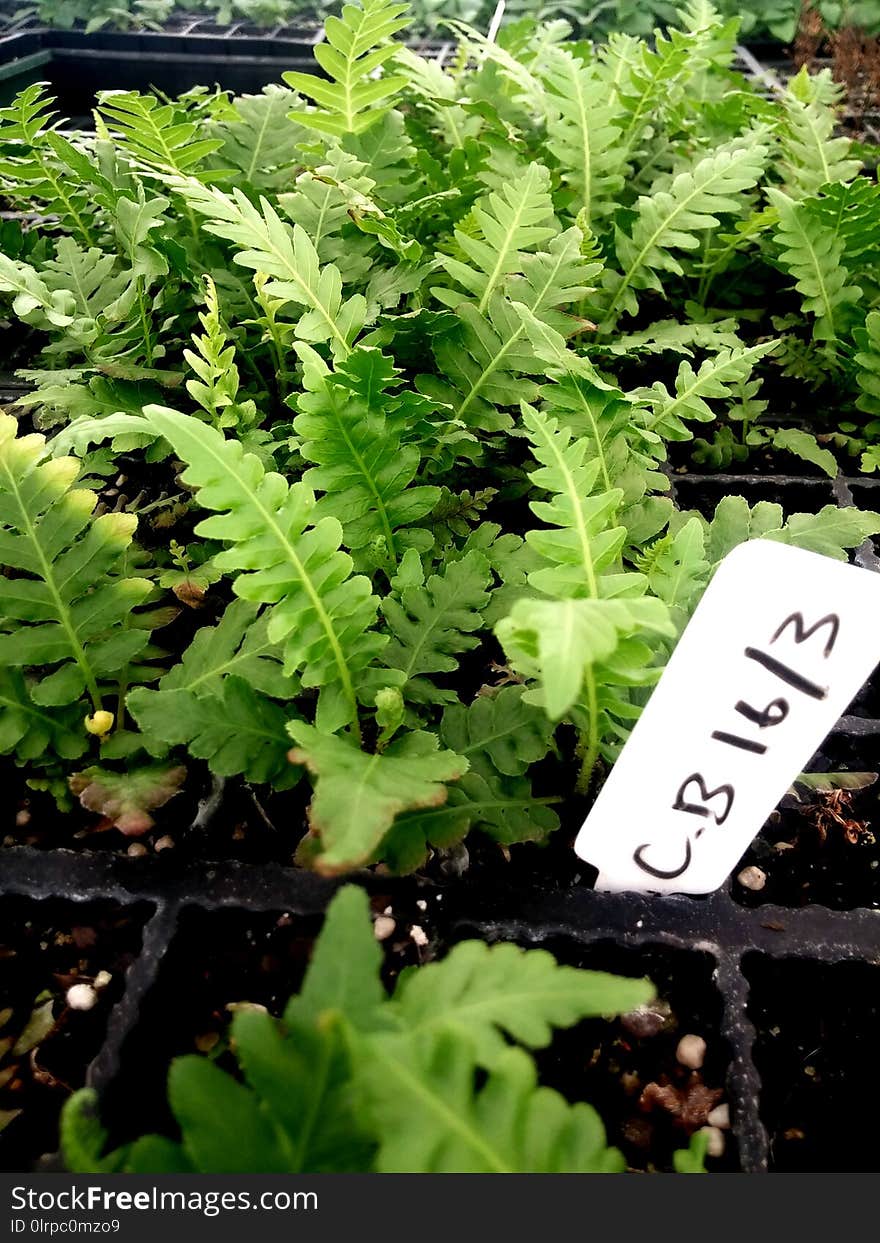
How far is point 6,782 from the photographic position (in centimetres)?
94

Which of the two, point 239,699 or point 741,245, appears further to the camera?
point 741,245

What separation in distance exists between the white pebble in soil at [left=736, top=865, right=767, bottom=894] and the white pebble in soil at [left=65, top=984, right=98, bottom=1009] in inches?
25.4

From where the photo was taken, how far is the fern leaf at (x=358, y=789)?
588 mm

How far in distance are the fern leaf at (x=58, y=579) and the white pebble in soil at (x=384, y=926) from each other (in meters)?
0.37

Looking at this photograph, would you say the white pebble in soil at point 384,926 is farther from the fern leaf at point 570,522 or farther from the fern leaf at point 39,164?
the fern leaf at point 39,164

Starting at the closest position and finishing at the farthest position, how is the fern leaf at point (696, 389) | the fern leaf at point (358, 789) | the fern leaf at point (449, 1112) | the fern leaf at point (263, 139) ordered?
1. the fern leaf at point (449, 1112)
2. the fern leaf at point (358, 789)
3. the fern leaf at point (696, 389)
4. the fern leaf at point (263, 139)

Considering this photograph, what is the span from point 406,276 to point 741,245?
69 cm

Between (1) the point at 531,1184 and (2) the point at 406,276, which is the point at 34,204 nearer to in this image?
(2) the point at 406,276

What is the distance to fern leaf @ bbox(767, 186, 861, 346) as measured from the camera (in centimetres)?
124

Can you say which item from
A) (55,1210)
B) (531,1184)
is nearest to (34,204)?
(55,1210)

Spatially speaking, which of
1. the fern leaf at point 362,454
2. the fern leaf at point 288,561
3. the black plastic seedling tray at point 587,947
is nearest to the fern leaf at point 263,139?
the fern leaf at point 362,454

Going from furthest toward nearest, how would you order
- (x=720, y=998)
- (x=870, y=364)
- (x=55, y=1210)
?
(x=870, y=364) → (x=720, y=998) → (x=55, y=1210)

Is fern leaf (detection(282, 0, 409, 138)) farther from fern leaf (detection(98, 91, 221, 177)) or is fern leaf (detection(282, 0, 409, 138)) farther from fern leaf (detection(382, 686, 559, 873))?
fern leaf (detection(382, 686, 559, 873))

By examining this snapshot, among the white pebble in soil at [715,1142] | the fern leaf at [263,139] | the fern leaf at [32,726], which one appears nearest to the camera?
the white pebble in soil at [715,1142]
